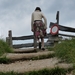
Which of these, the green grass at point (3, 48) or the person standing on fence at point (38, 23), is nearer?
the green grass at point (3, 48)

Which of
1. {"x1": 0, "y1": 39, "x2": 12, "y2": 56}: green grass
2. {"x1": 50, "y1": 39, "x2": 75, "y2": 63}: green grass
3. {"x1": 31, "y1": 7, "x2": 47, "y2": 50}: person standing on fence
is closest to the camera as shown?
{"x1": 50, "y1": 39, "x2": 75, "y2": 63}: green grass

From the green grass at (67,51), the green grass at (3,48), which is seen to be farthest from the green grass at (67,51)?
the green grass at (3,48)

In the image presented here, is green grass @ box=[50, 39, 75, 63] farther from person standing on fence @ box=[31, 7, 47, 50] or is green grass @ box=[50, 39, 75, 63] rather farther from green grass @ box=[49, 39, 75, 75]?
person standing on fence @ box=[31, 7, 47, 50]

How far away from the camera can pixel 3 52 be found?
38.0 ft

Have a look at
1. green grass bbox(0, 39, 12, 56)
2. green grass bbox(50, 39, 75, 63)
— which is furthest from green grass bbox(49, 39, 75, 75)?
green grass bbox(0, 39, 12, 56)

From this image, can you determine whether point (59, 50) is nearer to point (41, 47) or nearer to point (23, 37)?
point (41, 47)

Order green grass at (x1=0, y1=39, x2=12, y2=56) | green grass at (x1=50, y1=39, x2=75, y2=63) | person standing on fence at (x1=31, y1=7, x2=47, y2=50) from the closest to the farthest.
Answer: green grass at (x1=50, y1=39, x2=75, y2=63)
green grass at (x1=0, y1=39, x2=12, y2=56)
person standing on fence at (x1=31, y1=7, x2=47, y2=50)

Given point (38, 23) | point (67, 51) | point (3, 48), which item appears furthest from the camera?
point (38, 23)

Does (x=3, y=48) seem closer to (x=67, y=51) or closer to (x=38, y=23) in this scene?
(x=38, y=23)

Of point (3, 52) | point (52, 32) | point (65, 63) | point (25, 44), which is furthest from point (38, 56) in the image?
point (25, 44)

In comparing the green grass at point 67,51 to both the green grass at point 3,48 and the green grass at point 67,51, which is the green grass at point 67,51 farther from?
the green grass at point 3,48

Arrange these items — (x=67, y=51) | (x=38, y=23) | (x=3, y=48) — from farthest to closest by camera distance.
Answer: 1. (x=38, y=23)
2. (x=3, y=48)
3. (x=67, y=51)

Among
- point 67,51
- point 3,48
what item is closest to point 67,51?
point 67,51

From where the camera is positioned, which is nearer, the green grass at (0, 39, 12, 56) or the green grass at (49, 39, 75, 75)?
the green grass at (49, 39, 75, 75)
